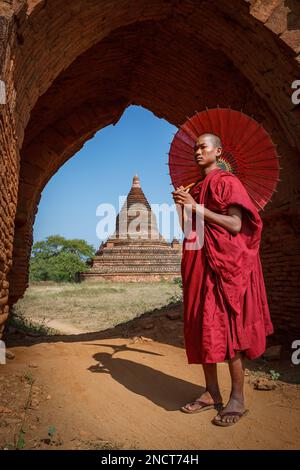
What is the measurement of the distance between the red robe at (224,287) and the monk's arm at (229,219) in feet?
0.15

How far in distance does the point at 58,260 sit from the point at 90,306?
23363 millimetres

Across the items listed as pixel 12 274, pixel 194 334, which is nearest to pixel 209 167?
pixel 194 334

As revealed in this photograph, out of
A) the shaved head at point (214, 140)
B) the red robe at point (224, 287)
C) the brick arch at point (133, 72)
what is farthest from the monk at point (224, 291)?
the brick arch at point (133, 72)

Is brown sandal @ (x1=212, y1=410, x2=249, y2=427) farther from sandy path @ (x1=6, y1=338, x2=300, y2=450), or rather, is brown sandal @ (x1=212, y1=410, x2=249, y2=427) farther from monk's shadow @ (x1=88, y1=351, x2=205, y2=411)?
monk's shadow @ (x1=88, y1=351, x2=205, y2=411)

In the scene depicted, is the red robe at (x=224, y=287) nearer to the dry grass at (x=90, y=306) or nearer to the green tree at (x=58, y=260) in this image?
the dry grass at (x=90, y=306)

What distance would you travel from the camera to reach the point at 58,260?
1399 inches

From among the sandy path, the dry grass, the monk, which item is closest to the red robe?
the monk

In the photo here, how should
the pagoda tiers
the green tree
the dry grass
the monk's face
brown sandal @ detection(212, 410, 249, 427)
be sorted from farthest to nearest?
the green tree < the pagoda tiers < the dry grass < the monk's face < brown sandal @ detection(212, 410, 249, 427)

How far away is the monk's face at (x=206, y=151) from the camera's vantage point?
10.3ft

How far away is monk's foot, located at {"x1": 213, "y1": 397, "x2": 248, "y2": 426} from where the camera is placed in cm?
269

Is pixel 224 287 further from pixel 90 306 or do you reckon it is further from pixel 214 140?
pixel 90 306

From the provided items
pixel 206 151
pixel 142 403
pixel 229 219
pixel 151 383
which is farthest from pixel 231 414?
pixel 206 151

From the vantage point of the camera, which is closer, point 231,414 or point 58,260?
point 231,414

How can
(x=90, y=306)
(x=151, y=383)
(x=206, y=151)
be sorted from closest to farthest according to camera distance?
(x=206, y=151), (x=151, y=383), (x=90, y=306)
